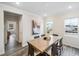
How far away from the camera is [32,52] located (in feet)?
6.59

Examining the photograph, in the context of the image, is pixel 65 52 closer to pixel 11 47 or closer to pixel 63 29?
pixel 63 29

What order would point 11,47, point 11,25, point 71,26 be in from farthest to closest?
point 11,47, point 11,25, point 71,26

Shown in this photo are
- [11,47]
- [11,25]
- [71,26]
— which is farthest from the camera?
[11,47]

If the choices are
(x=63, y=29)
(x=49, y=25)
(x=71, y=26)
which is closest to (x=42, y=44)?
(x=49, y=25)

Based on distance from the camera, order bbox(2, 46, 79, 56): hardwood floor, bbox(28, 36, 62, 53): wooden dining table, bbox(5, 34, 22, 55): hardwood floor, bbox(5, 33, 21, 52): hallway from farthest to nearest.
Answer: bbox(5, 33, 21, 52): hallway
bbox(5, 34, 22, 55): hardwood floor
bbox(2, 46, 79, 56): hardwood floor
bbox(28, 36, 62, 53): wooden dining table

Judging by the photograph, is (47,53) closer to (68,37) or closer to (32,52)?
(32,52)

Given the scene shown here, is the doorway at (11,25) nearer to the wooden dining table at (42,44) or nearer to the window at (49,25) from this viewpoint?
the wooden dining table at (42,44)

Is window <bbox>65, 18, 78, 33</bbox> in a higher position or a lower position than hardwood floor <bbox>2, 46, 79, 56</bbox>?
higher

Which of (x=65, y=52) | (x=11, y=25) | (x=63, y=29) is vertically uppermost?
(x=11, y=25)

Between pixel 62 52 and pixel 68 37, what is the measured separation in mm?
428

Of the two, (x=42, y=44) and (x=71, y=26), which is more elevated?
(x=71, y=26)

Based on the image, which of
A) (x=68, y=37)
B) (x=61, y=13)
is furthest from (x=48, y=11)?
(x=68, y=37)

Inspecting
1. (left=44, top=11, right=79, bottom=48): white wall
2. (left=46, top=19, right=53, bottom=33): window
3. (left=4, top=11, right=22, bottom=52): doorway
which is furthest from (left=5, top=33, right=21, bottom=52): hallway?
(left=44, top=11, right=79, bottom=48): white wall

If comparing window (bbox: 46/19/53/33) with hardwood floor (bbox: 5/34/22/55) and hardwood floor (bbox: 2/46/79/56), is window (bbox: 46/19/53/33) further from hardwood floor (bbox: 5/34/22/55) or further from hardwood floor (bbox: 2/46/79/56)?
hardwood floor (bbox: 5/34/22/55)
